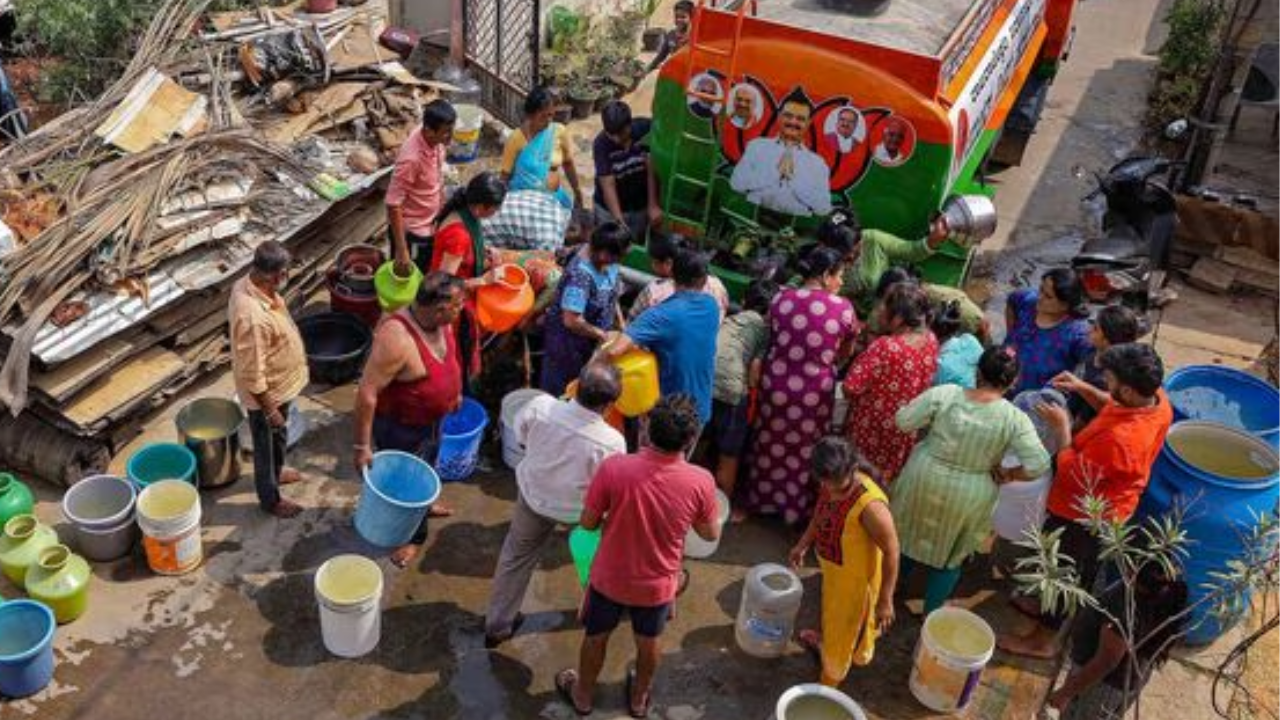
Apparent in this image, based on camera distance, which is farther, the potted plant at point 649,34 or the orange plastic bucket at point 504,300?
the potted plant at point 649,34

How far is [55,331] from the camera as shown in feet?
20.5

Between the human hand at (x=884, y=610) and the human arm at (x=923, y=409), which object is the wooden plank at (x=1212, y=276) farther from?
the human hand at (x=884, y=610)

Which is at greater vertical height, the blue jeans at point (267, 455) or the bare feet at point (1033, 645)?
the blue jeans at point (267, 455)

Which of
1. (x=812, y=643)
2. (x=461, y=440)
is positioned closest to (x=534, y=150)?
(x=461, y=440)

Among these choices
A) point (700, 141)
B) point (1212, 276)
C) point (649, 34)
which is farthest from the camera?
point (649, 34)

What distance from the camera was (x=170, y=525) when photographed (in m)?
5.66

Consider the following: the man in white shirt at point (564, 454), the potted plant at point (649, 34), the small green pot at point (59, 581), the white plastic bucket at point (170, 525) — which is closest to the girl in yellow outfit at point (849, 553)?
the man in white shirt at point (564, 454)

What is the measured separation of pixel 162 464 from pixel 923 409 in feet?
13.4

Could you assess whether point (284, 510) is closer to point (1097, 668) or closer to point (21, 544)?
point (21, 544)

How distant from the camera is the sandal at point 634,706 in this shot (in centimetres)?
536

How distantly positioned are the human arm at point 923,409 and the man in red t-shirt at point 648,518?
126 cm

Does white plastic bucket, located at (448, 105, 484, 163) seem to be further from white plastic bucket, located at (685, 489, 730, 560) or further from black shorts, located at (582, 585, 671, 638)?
black shorts, located at (582, 585, 671, 638)

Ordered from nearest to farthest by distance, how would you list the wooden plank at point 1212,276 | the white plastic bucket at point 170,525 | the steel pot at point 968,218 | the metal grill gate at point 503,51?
1. the white plastic bucket at point 170,525
2. the steel pot at point 968,218
3. the wooden plank at point 1212,276
4. the metal grill gate at point 503,51

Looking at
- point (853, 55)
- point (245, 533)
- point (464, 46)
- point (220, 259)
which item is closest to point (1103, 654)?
point (853, 55)
